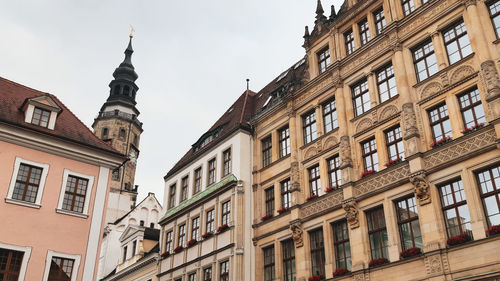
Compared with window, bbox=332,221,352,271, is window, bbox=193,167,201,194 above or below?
above

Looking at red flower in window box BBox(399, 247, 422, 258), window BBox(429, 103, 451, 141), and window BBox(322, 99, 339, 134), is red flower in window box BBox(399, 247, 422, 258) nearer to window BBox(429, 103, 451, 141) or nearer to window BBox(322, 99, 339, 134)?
window BBox(429, 103, 451, 141)

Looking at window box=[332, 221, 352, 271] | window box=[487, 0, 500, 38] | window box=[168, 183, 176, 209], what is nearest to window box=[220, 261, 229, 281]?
window box=[332, 221, 352, 271]

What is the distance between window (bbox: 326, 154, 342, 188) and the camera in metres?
23.0

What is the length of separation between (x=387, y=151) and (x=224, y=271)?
1141 cm

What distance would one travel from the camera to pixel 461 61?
19000 millimetres

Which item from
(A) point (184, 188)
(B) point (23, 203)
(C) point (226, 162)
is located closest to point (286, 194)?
(C) point (226, 162)

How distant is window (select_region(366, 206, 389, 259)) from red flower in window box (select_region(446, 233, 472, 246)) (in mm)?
3084

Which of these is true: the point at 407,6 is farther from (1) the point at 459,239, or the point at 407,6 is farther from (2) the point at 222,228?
(2) the point at 222,228

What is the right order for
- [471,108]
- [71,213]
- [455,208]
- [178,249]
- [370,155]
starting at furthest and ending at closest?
[178,249], [370,155], [71,213], [471,108], [455,208]

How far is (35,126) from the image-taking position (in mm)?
22484

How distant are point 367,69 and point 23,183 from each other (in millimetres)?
16147

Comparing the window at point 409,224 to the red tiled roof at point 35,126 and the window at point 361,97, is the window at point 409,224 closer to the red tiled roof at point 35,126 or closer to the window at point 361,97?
the window at point 361,97

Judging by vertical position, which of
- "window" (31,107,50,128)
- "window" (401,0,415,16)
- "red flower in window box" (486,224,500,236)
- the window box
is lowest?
"red flower in window box" (486,224,500,236)

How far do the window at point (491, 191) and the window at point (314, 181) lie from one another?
319 inches
